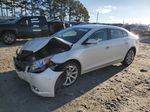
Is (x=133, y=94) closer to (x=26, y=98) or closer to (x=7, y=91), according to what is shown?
(x=26, y=98)

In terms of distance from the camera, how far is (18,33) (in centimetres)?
923

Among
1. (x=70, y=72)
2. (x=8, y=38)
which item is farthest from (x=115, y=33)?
(x=8, y=38)

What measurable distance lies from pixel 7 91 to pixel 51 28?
25.4ft

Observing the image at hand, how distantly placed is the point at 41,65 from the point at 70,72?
0.85 metres

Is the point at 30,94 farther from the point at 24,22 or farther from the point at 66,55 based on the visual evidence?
the point at 24,22

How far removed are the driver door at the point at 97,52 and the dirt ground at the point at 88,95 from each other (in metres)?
0.46

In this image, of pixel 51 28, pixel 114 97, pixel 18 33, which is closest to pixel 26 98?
pixel 114 97

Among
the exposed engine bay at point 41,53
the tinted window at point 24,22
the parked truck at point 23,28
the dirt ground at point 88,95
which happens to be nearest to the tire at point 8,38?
the parked truck at point 23,28

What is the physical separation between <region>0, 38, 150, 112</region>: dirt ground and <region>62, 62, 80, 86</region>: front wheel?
158 millimetres

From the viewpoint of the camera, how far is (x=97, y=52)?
4152 mm

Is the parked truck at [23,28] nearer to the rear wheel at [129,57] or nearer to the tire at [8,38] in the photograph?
the tire at [8,38]

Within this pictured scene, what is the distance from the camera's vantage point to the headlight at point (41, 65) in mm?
3037

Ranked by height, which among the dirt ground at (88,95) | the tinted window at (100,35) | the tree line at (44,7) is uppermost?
the tree line at (44,7)

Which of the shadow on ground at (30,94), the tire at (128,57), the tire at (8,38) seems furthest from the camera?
the tire at (8,38)
